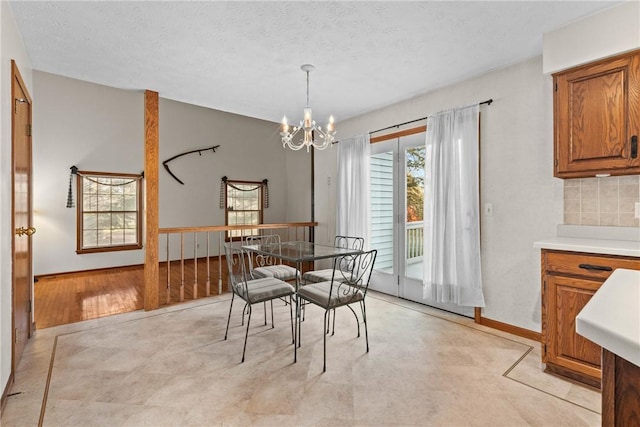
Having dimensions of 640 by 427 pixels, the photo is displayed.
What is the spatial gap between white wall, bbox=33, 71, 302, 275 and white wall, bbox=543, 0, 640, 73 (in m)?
5.60

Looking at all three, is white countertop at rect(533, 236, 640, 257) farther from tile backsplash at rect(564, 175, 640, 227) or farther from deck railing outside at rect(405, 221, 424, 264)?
deck railing outside at rect(405, 221, 424, 264)

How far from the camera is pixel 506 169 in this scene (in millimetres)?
3020

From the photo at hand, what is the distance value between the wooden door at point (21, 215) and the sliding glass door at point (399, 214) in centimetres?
354

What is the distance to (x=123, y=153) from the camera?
6.24 metres

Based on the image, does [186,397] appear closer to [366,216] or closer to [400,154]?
[366,216]

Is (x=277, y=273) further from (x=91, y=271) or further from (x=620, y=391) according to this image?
(x=91, y=271)

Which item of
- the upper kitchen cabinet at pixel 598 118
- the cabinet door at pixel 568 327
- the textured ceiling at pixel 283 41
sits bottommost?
the cabinet door at pixel 568 327

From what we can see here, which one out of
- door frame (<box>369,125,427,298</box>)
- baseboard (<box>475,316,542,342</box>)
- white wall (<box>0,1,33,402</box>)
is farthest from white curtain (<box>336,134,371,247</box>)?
white wall (<box>0,1,33,402</box>)

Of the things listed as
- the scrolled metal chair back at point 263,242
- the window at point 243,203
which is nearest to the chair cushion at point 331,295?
the scrolled metal chair back at point 263,242

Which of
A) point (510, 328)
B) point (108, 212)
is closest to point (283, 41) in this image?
point (510, 328)

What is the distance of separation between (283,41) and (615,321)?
263 cm

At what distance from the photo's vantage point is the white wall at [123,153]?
5523mm

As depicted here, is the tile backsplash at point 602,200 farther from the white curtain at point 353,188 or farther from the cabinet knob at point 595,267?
the white curtain at point 353,188

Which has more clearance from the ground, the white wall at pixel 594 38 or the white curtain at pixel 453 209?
the white wall at pixel 594 38
